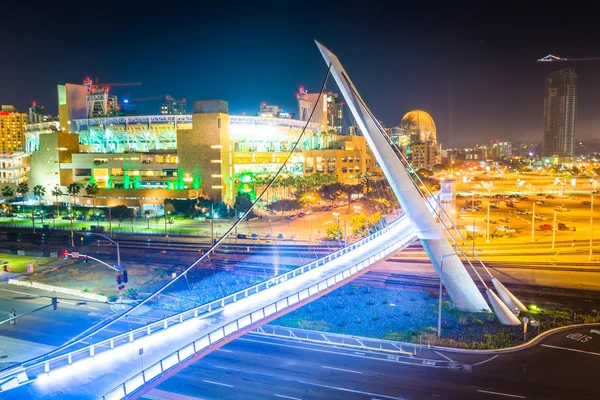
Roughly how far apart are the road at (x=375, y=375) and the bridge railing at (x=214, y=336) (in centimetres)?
323

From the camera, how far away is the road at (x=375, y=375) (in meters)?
21.4

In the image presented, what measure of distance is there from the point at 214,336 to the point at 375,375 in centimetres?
878

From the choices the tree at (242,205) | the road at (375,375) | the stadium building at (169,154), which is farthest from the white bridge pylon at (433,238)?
the stadium building at (169,154)

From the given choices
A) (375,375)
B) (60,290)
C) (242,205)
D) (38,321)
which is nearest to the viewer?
(375,375)

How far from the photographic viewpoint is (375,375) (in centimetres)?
2325

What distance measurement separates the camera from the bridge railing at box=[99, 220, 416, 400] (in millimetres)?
16328

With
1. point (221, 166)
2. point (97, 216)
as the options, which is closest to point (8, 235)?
point (97, 216)

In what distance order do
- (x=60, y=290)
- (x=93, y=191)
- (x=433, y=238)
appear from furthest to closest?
(x=93, y=191)
(x=60, y=290)
(x=433, y=238)

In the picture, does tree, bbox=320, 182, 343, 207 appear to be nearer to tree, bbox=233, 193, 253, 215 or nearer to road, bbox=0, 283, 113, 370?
tree, bbox=233, 193, 253, 215

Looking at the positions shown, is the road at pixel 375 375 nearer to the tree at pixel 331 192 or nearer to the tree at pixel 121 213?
the tree at pixel 121 213

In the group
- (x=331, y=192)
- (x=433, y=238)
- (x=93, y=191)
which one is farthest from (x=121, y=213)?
(x=433, y=238)

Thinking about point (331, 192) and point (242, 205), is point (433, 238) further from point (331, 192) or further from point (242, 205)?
point (331, 192)

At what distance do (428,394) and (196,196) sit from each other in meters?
73.8

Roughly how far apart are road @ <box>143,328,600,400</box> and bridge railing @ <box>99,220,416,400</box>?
323cm
